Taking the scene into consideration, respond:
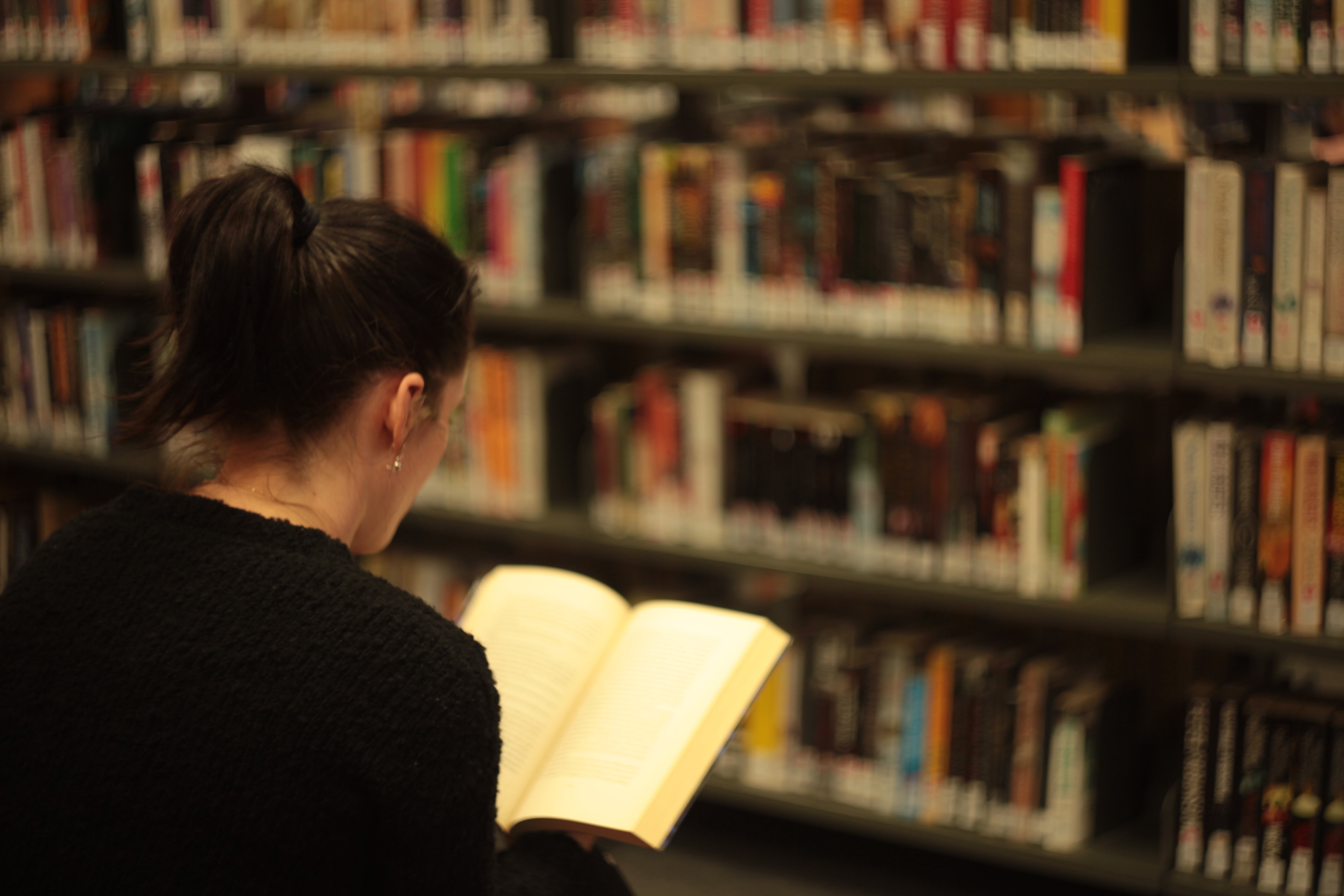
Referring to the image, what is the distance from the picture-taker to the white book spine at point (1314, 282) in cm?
182

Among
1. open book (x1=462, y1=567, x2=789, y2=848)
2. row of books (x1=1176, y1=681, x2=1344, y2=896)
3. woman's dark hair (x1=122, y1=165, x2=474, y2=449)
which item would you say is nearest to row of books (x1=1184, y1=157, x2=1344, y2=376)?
row of books (x1=1176, y1=681, x2=1344, y2=896)

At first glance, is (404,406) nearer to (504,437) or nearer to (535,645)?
(535,645)

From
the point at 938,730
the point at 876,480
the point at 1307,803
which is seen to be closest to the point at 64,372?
the point at 876,480

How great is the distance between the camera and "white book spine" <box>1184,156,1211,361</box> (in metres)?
1.89

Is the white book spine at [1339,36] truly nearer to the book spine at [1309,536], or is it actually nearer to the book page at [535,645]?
the book spine at [1309,536]

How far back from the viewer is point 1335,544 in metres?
1.90

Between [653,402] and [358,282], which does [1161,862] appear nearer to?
[653,402]

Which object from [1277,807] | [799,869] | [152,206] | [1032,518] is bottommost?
[799,869]

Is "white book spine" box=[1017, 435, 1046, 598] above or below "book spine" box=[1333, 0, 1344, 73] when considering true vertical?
below

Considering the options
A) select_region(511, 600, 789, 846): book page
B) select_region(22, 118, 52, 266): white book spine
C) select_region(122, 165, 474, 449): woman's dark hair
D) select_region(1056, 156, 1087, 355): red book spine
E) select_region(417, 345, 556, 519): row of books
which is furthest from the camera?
select_region(22, 118, 52, 266): white book spine

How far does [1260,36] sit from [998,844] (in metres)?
1.24

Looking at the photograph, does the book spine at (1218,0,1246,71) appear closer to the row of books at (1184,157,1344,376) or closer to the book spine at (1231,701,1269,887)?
the row of books at (1184,157,1344,376)

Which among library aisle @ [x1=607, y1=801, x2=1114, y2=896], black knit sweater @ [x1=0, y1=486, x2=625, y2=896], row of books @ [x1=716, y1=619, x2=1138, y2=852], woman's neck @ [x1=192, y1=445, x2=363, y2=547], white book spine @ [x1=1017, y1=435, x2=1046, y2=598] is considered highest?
woman's neck @ [x1=192, y1=445, x2=363, y2=547]

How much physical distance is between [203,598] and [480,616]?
523 millimetres
